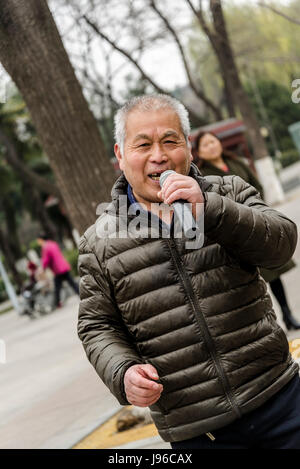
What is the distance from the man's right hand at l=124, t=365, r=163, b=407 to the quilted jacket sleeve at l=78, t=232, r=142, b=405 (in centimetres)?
12

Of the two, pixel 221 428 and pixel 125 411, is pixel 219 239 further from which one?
pixel 125 411

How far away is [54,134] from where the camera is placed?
579cm

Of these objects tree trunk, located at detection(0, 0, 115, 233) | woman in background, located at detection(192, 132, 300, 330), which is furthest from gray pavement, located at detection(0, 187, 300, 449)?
tree trunk, located at detection(0, 0, 115, 233)

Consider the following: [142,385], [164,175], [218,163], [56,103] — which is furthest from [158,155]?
[218,163]

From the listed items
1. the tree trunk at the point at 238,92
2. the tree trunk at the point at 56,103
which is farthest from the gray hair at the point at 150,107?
the tree trunk at the point at 238,92

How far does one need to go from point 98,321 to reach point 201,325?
0.36m

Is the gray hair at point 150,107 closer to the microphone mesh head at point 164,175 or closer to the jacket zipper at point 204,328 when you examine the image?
the microphone mesh head at point 164,175

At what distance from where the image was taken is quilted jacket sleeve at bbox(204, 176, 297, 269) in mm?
2064

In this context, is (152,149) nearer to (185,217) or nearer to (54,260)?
(185,217)

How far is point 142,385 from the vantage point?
81.7 inches

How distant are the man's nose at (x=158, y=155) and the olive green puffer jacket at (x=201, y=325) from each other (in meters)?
0.16

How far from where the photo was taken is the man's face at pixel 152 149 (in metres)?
2.19

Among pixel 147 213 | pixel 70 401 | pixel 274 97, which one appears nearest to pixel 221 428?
pixel 147 213

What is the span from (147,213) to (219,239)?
0.97ft
